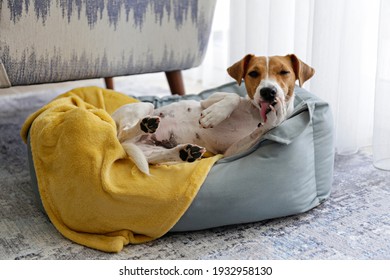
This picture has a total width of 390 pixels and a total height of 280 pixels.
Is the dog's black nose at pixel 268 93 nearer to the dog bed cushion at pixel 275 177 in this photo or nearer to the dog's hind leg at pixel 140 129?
the dog bed cushion at pixel 275 177

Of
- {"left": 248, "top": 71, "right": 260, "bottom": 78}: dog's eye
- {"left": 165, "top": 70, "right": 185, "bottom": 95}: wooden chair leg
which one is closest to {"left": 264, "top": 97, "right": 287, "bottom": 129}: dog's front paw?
{"left": 248, "top": 71, "right": 260, "bottom": 78}: dog's eye

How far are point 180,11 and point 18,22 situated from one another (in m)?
0.71

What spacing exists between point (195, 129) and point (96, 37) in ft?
2.14

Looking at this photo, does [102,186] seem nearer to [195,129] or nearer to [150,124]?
[150,124]

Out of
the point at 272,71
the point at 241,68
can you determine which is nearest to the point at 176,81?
the point at 241,68

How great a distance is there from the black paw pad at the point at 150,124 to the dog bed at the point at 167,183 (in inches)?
3.9

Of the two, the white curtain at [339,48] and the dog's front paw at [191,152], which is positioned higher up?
the white curtain at [339,48]

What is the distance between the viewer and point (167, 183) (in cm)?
164

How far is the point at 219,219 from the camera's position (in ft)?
5.49

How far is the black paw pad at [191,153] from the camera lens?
1.73 metres

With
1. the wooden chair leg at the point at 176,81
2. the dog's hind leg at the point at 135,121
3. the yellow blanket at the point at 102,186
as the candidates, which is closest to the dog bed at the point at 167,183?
the yellow blanket at the point at 102,186

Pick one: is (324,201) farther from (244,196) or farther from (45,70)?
(45,70)

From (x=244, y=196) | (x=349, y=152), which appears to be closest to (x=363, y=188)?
(x=349, y=152)
